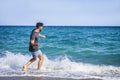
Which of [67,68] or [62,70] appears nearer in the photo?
[62,70]

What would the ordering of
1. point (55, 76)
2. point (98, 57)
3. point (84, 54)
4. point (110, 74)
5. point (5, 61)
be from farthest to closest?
1. point (84, 54)
2. point (98, 57)
3. point (5, 61)
4. point (110, 74)
5. point (55, 76)

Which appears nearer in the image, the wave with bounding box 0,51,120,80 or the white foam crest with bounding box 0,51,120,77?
the wave with bounding box 0,51,120,80

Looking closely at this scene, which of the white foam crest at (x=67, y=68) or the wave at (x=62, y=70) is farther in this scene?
the white foam crest at (x=67, y=68)

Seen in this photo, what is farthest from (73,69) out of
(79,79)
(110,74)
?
(79,79)

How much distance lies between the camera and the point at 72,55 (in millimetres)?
16203

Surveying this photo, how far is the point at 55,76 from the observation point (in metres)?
9.07

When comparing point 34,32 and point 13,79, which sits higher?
point 34,32

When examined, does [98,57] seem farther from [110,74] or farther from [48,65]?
[110,74]

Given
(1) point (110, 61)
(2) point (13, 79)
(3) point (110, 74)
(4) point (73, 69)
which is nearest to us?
(2) point (13, 79)

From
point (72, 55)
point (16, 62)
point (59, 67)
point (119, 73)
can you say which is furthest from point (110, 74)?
point (72, 55)

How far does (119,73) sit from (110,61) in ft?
12.4

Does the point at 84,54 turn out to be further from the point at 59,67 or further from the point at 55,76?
the point at 55,76

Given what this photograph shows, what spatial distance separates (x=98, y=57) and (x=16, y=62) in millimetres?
5049

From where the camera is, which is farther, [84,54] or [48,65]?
[84,54]
